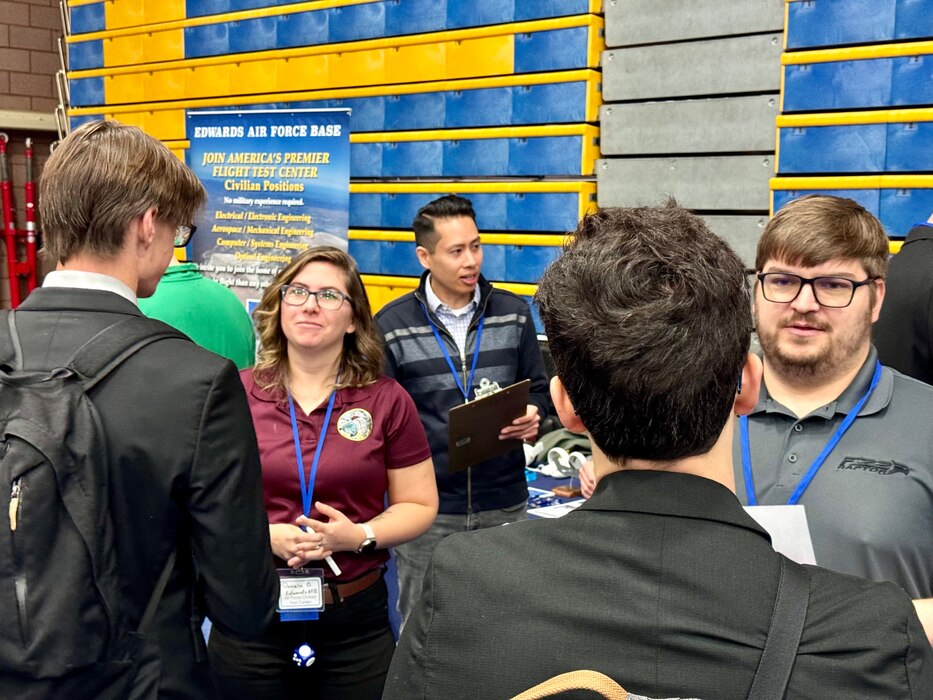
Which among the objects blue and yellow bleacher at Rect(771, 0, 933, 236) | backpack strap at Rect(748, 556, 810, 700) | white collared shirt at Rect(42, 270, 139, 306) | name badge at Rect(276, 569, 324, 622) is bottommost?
name badge at Rect(276, 569, 324, 622)

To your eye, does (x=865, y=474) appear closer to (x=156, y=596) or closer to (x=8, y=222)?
(x=156, y=596)

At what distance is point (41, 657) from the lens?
1251 millimetres

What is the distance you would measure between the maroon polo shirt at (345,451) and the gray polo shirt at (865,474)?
0.92 m

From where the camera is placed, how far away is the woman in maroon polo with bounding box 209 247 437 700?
207 centimetres

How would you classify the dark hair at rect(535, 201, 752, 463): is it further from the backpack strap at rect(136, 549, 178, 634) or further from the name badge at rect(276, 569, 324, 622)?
the name badge at rect(276, 569, 324, 622)

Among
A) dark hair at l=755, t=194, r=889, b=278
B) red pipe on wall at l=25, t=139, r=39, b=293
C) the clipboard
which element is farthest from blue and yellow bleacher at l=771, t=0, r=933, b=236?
red pipe on wall at l=25, t=139, r=39, b=293

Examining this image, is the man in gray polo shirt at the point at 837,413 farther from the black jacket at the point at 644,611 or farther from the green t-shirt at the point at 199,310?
the green t-shirt at the point at 199,310

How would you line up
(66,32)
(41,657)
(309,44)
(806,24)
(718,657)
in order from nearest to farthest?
(718,657)
(41,657)
(806,24)
(309,44)
(66,32)

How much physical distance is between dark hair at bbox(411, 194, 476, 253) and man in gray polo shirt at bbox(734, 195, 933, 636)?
5.88 feet

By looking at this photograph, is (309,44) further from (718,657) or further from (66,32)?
(718,657)

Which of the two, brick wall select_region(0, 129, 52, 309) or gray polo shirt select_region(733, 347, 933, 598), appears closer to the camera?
gray polo shirt select_region(733, 347, 933, 598)

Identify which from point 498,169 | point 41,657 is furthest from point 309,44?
point 41,657

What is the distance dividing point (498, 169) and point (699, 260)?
4875mm

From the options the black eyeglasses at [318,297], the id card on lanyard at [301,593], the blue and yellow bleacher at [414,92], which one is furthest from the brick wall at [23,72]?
the id card on lanyard at [301,593]
